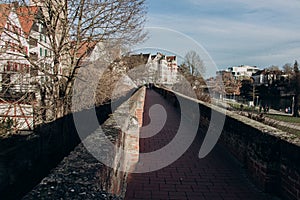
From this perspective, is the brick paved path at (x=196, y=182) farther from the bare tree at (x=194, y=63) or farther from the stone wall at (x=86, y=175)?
the bare tree at (x=194, y=63)

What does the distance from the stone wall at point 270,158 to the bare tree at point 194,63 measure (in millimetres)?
19758

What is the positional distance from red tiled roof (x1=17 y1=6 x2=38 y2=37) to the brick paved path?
19.9 feet

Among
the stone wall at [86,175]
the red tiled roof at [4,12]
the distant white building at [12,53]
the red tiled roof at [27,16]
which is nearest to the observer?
the stone wall at [86,175]

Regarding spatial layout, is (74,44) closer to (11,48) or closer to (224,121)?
(11,48)

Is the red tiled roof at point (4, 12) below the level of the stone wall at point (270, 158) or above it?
above

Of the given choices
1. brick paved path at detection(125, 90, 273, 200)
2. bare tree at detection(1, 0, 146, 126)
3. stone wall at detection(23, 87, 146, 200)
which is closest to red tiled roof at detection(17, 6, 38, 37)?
bare tree at detection(1, 0, 146, 126)

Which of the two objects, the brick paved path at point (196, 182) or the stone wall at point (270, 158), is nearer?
the stone wall at point (270, 158)

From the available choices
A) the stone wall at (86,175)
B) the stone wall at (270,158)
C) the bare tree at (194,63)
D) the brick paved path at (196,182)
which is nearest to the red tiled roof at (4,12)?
the stone wall at (86,175)

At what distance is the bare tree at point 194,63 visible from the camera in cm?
2467

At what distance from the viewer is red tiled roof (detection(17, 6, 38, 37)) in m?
7.38

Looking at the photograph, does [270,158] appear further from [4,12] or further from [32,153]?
[4,12]

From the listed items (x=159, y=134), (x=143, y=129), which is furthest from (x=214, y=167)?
(x=143, y=129)

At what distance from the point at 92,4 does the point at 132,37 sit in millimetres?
1868

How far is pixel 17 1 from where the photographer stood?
7156 mm
